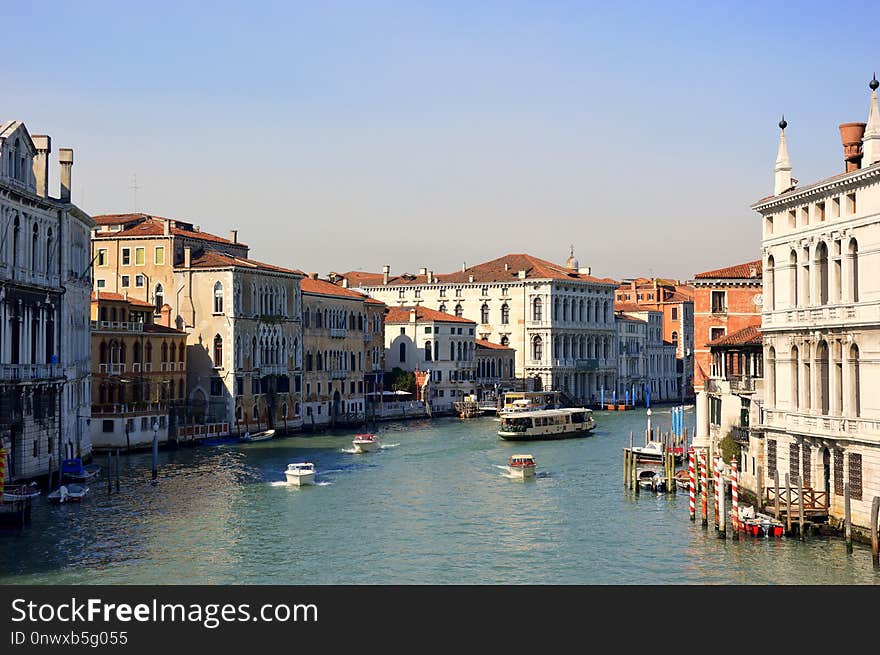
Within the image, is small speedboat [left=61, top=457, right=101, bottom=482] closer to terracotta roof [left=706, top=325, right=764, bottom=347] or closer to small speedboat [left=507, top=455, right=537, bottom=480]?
small speedboat [left=507, top=455, right=537, bottom=480]

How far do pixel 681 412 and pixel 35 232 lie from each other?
23378 millimetres

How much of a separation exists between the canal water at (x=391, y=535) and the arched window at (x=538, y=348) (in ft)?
131

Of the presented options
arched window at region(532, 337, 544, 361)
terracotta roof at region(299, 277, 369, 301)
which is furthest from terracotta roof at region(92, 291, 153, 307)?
arched window at region(532, 337, 544, 361)

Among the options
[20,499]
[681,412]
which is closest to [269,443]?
[681,412]

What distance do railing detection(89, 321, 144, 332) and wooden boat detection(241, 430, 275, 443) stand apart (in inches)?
229

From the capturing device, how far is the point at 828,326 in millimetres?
23484

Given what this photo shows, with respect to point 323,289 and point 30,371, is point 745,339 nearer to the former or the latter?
point 30,371

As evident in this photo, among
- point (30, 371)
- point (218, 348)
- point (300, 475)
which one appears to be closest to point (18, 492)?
point (30, 371)

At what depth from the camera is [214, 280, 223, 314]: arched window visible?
52344 mm

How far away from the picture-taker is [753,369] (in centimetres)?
3038

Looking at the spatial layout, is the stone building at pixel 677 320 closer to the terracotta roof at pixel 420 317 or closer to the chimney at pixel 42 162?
the terracotta roof at pixel 420 317

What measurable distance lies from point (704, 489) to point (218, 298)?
1163 inches

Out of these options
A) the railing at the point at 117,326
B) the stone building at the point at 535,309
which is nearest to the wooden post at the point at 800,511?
the railing at the point at 117,326
